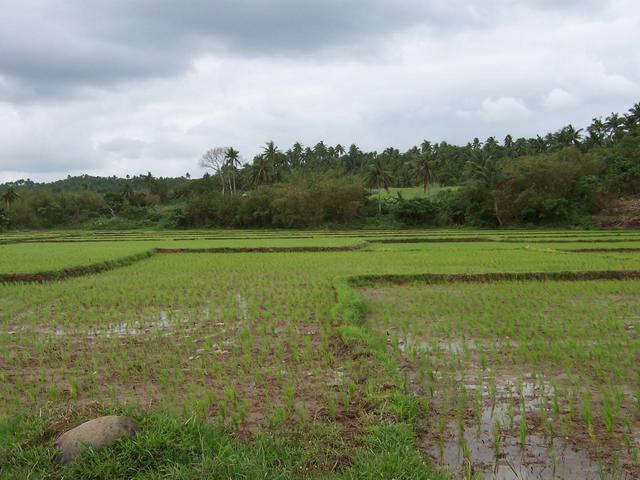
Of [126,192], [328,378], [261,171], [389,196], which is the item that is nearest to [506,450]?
[328,378]

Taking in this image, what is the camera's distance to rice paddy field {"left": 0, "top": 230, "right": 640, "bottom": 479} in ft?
10.3

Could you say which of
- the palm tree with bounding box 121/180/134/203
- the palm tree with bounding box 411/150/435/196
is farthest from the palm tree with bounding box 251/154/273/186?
the palm tree with bounding box 411/150/435/196

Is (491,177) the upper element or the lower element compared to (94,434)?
upper

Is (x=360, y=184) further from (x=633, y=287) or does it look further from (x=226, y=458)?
(x=226, y=458)

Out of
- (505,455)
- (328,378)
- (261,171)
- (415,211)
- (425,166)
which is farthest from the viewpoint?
(261,171)

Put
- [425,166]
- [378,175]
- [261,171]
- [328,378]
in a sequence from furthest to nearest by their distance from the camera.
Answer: [261,171] → [425,166] → [378,175] → [328,378]

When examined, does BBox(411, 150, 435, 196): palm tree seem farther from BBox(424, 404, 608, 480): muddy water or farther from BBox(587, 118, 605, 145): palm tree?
BBox(424, 404, 608, 480): muddy water

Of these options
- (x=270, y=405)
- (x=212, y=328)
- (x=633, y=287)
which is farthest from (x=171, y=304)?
(x=633, y=287)

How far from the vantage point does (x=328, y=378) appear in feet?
15.6

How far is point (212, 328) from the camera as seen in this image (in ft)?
22.6

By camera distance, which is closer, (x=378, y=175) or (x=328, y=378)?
(x=328, y=378)

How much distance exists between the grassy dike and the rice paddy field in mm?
14

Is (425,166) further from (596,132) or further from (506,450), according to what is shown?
(506,450)

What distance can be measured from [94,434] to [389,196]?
42.5 meters
